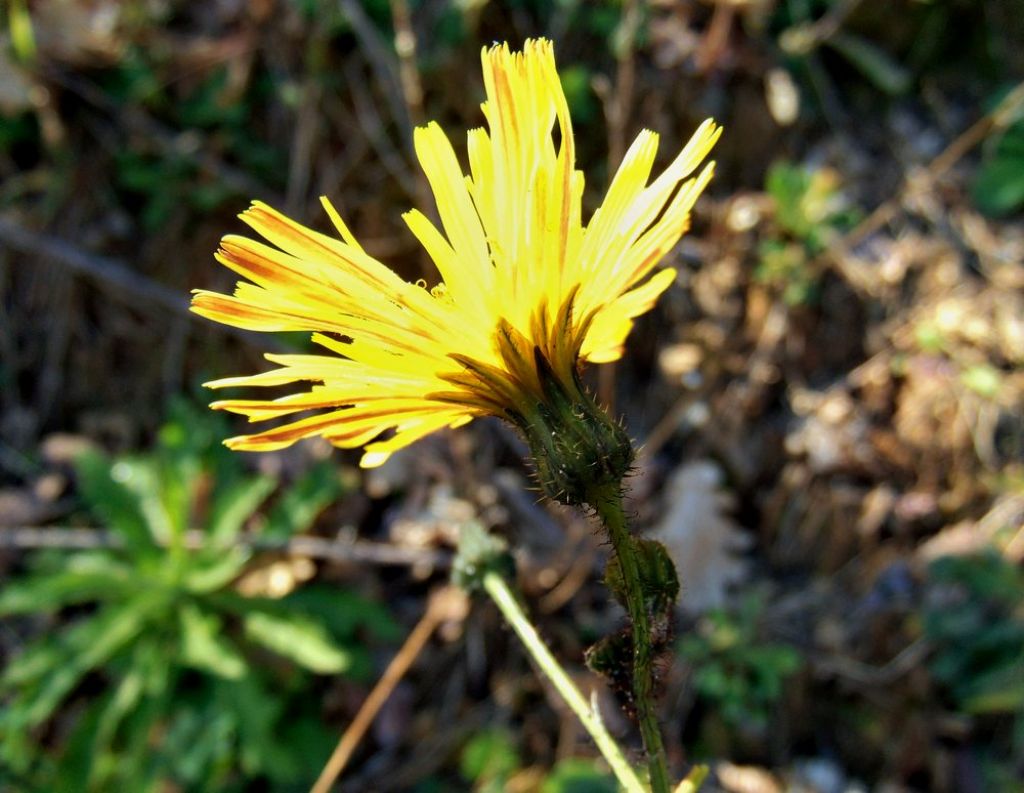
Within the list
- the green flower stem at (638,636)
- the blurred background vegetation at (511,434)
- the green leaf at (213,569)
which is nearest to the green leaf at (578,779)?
the blurred background vegetation at (511,434)

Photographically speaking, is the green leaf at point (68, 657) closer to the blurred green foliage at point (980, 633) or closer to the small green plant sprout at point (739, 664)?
the small green plant sprout at point (739, 664)

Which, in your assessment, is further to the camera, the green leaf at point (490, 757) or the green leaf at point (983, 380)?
the green leaf at point (983, 380)

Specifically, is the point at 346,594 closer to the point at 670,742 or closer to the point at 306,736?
the point at 306,736

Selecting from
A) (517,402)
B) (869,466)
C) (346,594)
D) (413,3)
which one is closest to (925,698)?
(869,466)

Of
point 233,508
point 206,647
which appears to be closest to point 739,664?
point 206,647

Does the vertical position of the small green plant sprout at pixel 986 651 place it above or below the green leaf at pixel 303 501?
below

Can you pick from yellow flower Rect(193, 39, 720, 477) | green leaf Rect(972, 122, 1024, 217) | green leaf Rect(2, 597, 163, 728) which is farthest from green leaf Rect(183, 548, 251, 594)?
green leaf Rect(972, 122, 1024, 217)

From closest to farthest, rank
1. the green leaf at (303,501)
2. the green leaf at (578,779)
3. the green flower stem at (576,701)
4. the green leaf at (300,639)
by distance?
the green flower stem at (576,701), the green leaf at (578,779), the green leaf at (300,639), the green leaf at (303,501)
